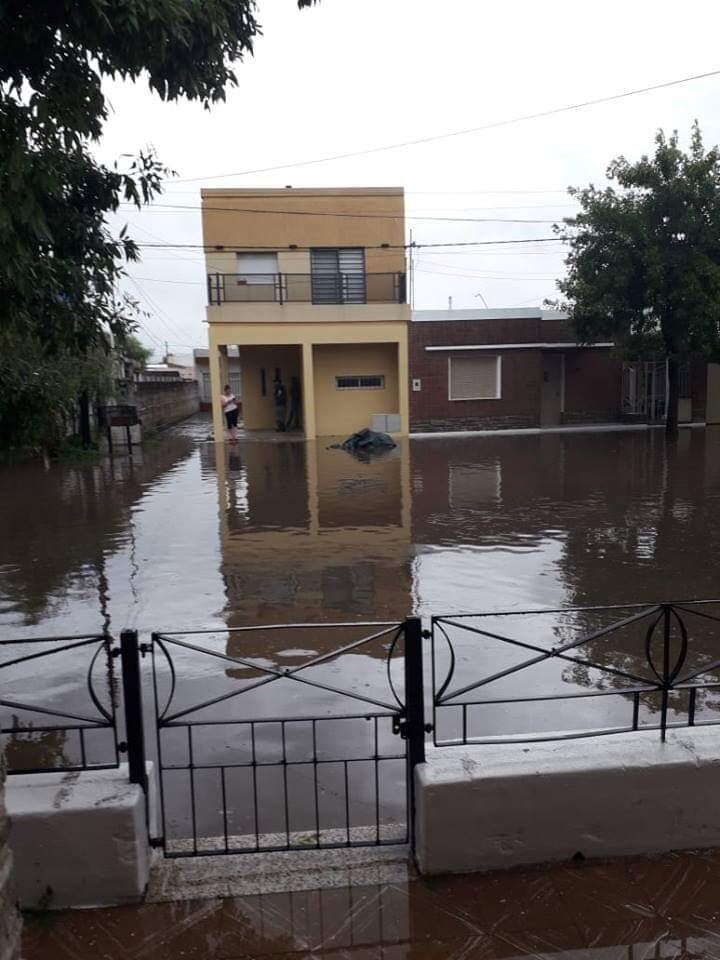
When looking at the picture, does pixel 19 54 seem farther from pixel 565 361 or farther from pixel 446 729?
pixel 565 361

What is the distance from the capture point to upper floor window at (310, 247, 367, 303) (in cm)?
2195

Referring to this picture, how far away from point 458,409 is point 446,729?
64.2ft

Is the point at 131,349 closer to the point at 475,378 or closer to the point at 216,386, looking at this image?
the point at 216,386

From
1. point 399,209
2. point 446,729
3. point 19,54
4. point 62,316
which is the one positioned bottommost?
point 446,729

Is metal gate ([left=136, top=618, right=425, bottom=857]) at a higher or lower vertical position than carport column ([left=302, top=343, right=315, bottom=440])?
lower

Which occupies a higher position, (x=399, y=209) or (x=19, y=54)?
(x=399, y=209)

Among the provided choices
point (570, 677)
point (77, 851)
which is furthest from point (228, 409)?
point (77, 851)

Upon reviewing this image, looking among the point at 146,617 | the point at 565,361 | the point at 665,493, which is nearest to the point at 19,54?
the point at 146,617

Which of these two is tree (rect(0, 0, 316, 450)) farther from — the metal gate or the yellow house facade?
the yellow house facade

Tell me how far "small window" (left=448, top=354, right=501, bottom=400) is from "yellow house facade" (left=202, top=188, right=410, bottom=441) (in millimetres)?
1780

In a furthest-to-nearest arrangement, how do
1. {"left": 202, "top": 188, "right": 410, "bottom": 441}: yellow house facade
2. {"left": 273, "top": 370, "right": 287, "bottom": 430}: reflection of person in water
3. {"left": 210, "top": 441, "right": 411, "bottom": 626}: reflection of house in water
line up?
{"left": 273, "top": 370, "right": 287, "bottom": 430}: reflection of person in water
{"left": 202, "top": 188, "right": 410, "bottom": 441}: yellow house facade
{"left": 210, "top": 441, "right": 411, "bottom": 626}: reflection of house in water

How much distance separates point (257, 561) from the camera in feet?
26.7

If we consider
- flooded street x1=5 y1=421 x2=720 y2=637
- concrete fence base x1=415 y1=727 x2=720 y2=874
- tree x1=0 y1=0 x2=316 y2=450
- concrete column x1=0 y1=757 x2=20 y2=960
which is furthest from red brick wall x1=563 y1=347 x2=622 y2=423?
concrete column x1=0 y1=757 x2=20 y2=960

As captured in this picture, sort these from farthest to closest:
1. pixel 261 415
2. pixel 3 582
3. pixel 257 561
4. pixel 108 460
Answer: pixel 261 415 < pixel 108 460 < pixel 257 561 < pixel 3 582
